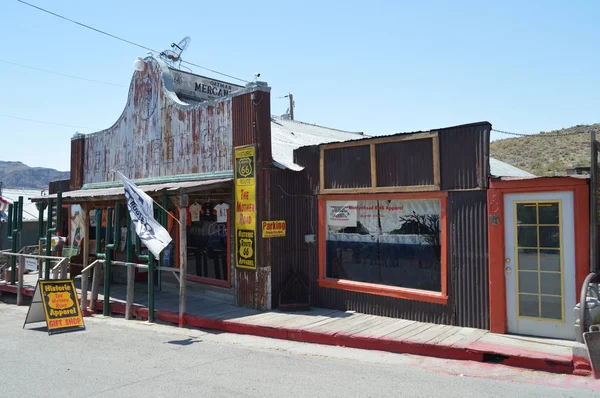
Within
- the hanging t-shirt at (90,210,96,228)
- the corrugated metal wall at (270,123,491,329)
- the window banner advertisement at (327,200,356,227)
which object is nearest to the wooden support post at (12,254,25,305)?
the hanging t-shirt at (90,210,96,228)

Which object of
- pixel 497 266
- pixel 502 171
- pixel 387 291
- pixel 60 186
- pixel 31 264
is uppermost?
pixel 60 186

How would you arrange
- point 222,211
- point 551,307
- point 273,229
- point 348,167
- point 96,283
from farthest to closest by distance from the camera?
point 96,283
point 222,211
point 273,229
point 348,167
point 551,307

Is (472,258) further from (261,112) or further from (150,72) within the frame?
(150,72)

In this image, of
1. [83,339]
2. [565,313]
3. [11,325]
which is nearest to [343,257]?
[565,313]

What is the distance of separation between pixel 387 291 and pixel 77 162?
11.8m

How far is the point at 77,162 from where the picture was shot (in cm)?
1642

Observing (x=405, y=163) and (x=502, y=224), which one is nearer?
(x=502, y=224)

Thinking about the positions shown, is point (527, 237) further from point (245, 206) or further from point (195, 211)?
point (195, 211)

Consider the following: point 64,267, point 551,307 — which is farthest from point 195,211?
point 551,307

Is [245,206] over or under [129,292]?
over

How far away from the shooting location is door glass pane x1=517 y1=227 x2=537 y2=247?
7.50 m

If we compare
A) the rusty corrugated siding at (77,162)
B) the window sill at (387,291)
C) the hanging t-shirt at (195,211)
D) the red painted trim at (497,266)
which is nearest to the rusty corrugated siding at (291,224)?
the window sill at (387,291)

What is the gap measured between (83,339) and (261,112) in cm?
550

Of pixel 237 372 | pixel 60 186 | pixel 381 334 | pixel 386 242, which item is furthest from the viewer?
pixel 60 186
